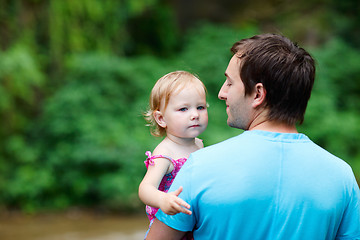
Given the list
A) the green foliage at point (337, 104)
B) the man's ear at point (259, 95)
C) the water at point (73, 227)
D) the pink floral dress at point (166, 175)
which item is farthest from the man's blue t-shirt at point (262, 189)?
the green foliage at point (337, 104)

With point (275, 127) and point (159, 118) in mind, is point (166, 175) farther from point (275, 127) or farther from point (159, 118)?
point (275, 127)

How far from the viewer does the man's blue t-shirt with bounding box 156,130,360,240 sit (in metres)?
1.39

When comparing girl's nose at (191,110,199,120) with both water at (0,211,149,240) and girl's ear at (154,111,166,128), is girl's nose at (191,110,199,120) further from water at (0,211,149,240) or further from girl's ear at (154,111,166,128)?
water at (0,211,149,240)

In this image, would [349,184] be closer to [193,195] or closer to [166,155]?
[193,195]

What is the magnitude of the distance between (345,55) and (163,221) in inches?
331

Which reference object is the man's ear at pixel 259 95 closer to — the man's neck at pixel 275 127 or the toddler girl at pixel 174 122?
the man's neck at pixel 275 127

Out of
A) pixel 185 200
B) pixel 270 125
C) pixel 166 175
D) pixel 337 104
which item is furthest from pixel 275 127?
pixel 337 104

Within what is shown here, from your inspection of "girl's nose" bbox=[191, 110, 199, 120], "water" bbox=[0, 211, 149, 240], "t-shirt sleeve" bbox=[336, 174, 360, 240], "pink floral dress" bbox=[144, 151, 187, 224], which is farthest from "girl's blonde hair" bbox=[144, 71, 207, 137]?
"water" bbox=[0, 211, 149, 240]

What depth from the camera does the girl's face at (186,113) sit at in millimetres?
1830

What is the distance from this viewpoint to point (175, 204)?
54.8 inches

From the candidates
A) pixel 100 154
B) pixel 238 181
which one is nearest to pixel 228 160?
pixel 238 181

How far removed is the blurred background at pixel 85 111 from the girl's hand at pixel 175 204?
15.8 ft

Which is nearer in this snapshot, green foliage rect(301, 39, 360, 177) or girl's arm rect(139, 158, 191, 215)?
girl's arm rect(139, 158, 191, 215)

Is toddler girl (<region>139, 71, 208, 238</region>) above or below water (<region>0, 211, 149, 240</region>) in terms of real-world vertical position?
below
